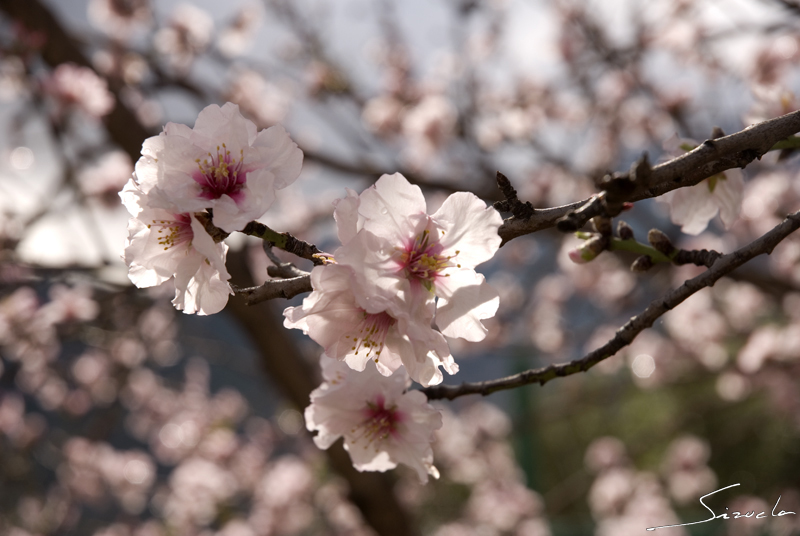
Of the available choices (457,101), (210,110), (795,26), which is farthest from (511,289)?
(210,110)

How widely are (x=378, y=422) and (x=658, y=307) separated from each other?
16.9 inches

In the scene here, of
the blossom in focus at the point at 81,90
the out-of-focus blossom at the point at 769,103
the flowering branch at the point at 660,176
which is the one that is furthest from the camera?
the blossom in focus at the point at 81,90

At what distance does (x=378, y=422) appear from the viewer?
0.89m

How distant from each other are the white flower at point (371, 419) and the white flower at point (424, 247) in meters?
0.23

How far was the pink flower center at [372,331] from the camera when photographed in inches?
26.3

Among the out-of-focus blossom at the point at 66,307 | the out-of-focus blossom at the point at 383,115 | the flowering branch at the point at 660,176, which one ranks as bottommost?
the out-of-focus blossom at the point at 66,307

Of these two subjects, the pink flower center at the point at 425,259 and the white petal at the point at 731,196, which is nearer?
the pink flower center at the point at 425,259

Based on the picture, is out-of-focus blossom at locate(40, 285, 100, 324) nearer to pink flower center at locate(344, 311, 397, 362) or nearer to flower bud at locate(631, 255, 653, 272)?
pink flower center at locate(344, 311, 397, 362)

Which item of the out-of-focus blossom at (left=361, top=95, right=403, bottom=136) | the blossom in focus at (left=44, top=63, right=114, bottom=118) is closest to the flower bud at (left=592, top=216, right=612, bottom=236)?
the blossom in focus at (left=44, top=63, right=114, bottom=118)

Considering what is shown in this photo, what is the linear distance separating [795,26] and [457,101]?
4.73 ft

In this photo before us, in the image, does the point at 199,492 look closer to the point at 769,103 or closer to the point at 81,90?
the point at 81,90

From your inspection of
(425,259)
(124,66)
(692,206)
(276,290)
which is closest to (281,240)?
(276,290)

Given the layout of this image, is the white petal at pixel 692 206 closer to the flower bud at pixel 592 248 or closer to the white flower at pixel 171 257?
the flower bud at pixel 592 248

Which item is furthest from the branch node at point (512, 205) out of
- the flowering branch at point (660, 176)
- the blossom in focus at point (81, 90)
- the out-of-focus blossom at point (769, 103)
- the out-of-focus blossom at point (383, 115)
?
the out-of-focus blossom at point (383, 115)
